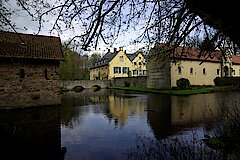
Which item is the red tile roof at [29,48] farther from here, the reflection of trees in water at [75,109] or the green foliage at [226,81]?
the green foliage at [226,81]

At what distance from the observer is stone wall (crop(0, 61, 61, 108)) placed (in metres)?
16.5

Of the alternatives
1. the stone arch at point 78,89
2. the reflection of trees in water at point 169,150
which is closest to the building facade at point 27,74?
the reflection of trees in water at point 169,150

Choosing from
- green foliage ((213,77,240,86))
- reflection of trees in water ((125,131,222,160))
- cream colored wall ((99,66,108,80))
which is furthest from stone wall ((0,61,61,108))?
cream colored wall ((99,66,108,80))

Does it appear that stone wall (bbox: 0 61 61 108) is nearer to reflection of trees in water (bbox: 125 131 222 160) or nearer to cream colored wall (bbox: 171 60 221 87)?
reflection of trees in water (bbox: 125 131 222 160)

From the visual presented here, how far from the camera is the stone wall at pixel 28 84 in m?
16.5

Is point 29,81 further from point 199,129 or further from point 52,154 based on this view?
point 199,129

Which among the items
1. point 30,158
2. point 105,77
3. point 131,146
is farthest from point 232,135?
point 105,77

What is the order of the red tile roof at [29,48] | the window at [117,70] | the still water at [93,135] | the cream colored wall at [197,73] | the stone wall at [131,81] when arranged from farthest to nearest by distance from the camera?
the window at [117,70] < the stone wall at [131,81] < the cream colored wall at [197,73] < the red tile roof at [29,48] < the still water at [93,135]

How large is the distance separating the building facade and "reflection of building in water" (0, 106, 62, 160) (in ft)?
6.97

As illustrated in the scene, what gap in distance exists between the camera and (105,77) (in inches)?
2477

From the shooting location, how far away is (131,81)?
48.2 m

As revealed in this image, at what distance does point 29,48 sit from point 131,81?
31.4 metres

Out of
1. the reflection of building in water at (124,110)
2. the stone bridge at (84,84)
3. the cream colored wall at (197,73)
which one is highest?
the cream colored wall at (197,73)

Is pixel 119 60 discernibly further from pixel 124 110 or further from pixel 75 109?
pixel 124 110
